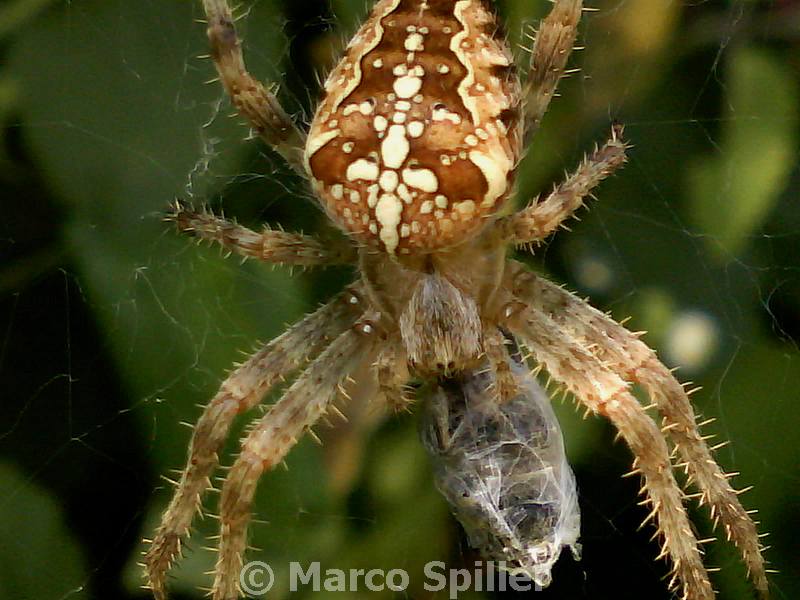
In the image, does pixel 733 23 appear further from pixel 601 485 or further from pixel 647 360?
pixel 601 485

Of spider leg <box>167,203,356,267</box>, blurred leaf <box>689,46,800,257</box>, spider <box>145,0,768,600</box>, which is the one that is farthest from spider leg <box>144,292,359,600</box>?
blurred leaf <box>689,46,800,257</box>

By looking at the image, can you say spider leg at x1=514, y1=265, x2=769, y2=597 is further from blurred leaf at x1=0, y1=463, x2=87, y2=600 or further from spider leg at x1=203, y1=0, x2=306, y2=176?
blurred leaf at x1=0, y1=463, x2=87, y2=600

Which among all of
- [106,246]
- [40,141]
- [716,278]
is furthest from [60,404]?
[716,278]

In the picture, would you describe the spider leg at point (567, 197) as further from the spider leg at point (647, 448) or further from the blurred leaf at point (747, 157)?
the blurred leaf at point (747, 157)

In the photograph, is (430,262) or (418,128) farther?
(430,262)

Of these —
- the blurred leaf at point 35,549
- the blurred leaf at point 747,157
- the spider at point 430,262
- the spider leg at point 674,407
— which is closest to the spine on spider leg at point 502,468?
the spider at point 430,262

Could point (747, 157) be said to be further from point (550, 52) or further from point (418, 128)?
point (418, 128)

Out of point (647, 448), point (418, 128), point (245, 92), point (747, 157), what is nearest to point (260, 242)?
point (245, 92)
